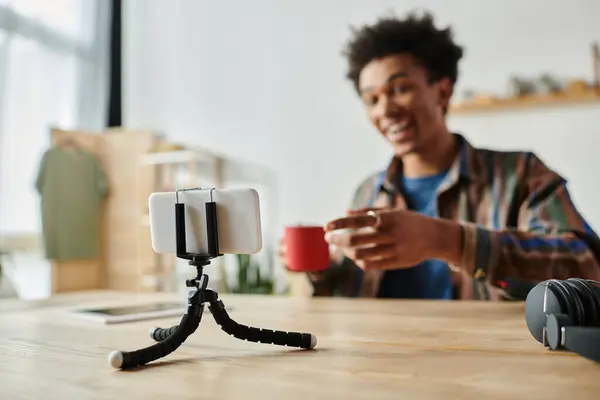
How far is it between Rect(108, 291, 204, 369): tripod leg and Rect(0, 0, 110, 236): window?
287cm

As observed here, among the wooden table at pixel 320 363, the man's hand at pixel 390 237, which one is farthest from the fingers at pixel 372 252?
the wooden table at pixel 320 363

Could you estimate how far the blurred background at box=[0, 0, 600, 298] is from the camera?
310cm

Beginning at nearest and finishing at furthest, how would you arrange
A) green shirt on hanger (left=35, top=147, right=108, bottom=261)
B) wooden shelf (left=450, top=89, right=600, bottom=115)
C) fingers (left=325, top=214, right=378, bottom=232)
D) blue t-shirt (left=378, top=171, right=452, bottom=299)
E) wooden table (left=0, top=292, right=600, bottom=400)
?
wooden table (left=0, top=292, right=600, bottom=400) < fingers (left=325, top=214, right=378, bottom=232) < blue t-shirt (left=378, top=171, right=452, bottom=299) < wooden shelf (left=450, top=89, right=600, bottom=115) < green shirt on hanger (left=35, top=147, right=108, bottom=261)

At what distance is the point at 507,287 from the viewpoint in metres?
1.26

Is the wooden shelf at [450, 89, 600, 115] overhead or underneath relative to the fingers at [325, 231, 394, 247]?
overhead

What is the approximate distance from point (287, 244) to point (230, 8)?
3.03 m

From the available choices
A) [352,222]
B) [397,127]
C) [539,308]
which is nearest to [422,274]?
[397,127]

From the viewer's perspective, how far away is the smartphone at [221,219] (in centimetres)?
64

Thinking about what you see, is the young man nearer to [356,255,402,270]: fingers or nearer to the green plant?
[356,255,402,270]: fingers

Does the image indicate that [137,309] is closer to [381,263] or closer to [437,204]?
[381,263]

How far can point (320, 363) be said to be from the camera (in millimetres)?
638

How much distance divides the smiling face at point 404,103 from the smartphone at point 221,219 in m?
1.19

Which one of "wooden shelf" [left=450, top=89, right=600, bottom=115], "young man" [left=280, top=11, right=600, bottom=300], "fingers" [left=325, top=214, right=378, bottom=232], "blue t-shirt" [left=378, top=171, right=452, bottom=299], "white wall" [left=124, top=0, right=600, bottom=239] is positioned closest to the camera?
"fingers" [left=325, top=214, right=378, bottom=232]

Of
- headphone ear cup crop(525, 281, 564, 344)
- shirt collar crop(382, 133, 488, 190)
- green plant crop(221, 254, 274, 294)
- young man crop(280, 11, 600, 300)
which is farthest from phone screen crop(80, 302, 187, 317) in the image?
green plant crop(221, 254, 274, 294)
